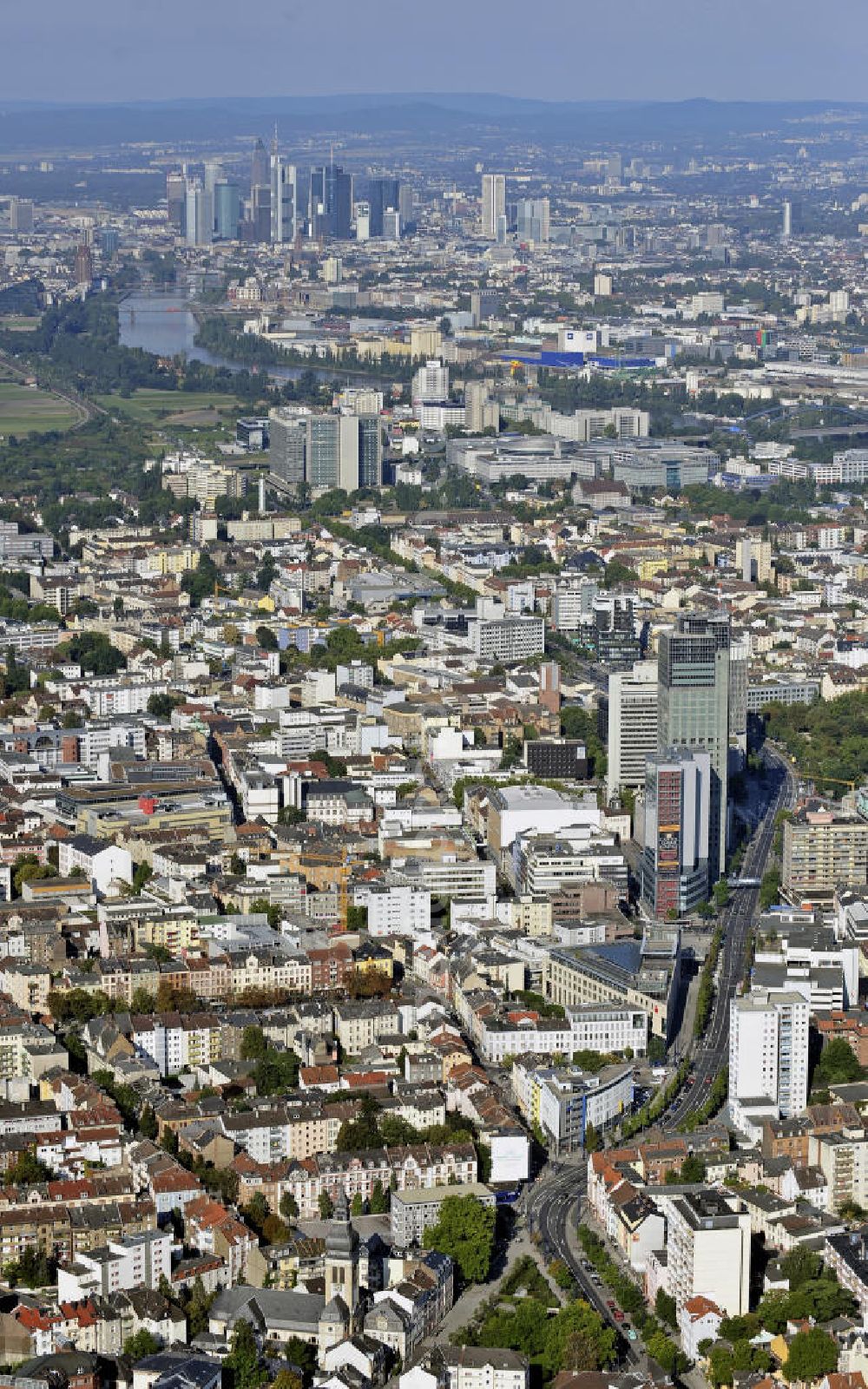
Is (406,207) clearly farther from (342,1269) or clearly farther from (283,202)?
(342,1269)

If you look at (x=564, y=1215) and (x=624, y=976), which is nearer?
(x=564, y=1215)

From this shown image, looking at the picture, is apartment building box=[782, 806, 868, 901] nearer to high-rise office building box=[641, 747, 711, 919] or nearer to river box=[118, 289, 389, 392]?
high-rise office building box=[641, 747, 711, 919]

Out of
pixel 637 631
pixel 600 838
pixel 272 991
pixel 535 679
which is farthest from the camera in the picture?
pixel 637 631

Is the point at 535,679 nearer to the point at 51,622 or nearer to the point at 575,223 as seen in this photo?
the point at 51,622

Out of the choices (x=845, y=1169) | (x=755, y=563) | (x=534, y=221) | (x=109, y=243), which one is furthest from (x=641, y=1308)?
(x=534, y=221)

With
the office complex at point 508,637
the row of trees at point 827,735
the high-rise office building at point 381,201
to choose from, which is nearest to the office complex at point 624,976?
the row of trees at point 827,735

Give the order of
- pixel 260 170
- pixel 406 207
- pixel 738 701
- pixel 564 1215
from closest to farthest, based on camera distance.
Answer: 1. pixel 564 1215
2. pixel 738 701
3. pixel 406 207
4. pixel 260 170

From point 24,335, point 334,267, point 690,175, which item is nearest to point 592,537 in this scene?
point 24,335
